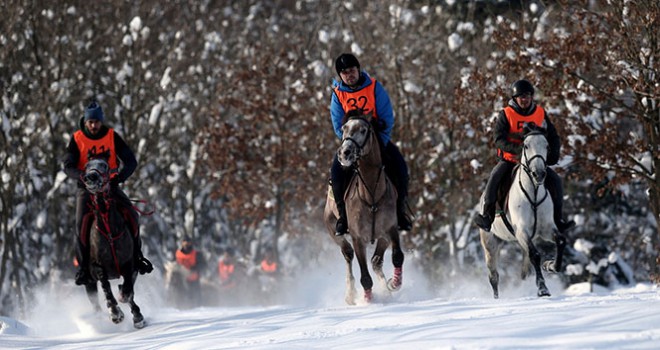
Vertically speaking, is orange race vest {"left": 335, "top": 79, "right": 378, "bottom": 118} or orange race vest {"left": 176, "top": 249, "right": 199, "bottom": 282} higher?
orange race vest {"left": 335, "top": 79, "right": 378, "bottom": 118}

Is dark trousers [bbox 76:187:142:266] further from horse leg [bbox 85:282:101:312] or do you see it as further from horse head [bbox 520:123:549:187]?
horse head [bbox 520:123:549:187]

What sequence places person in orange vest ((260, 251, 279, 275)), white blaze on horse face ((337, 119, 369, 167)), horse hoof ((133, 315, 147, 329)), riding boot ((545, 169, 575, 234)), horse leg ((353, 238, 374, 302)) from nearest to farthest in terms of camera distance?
white blaze on horse face ((337, 119, 369, 167)) → horse leg ((353, 238, 374, 302)) → horse hoof ((133, 315, 147, 329)) → riding boot ((545, 169, 575, 234)) → person in orange vest ((260, 251, 279, 275))

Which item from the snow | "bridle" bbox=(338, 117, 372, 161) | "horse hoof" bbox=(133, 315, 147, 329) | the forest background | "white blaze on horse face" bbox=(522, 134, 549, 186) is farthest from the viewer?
the forest background

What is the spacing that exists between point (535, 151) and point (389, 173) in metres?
1.82

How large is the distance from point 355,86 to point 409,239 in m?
14.4

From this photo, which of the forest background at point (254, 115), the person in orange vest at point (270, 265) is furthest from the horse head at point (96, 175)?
the person in orange vest at point (270, 265)

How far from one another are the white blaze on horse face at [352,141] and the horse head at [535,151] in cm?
208

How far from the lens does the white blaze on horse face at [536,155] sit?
1118 cm

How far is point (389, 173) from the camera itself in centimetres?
1180

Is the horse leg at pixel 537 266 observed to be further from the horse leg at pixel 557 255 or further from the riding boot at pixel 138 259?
the riding boot at pixel 138 259

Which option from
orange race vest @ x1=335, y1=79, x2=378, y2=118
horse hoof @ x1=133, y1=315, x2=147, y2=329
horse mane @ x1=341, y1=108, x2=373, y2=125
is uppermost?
orange race vest @ x1=335, y1=79, x2=378, y2=118

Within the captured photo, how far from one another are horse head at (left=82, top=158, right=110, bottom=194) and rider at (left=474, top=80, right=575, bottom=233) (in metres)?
5.01

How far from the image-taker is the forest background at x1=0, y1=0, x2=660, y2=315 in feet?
80.3

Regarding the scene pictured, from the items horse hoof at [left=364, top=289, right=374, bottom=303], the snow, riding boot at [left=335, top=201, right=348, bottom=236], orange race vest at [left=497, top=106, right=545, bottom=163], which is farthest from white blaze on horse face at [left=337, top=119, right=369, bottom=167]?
orange race vest at [left=497, top=106, right=545, bottom=163]
